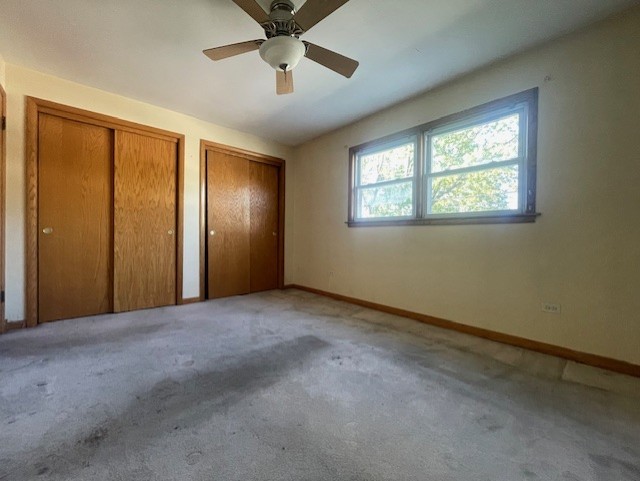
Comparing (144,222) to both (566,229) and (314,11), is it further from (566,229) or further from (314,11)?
(566,229)

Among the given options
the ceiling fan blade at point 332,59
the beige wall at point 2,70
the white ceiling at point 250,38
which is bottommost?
the ceiling fan blade at point 332,59

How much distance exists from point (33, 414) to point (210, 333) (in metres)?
1.26

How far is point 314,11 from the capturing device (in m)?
1.64

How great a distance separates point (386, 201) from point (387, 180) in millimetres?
270

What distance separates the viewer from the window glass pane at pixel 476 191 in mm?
2441

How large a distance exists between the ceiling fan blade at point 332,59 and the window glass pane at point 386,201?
60.7 inches

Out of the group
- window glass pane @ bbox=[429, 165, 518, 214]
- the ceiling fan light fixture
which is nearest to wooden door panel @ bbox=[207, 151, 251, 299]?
the ceiling fan light fixture

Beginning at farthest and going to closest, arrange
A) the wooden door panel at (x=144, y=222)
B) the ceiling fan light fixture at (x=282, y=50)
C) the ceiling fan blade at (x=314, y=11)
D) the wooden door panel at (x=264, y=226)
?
1. the wooden door panel at (x=264, y=226)
2. the wooden door panel at (x=144, y=222)
3. the ceiling fan light fixture at (x=282, y=50)
4. the ceiling fan blade at (x=314, y=11)

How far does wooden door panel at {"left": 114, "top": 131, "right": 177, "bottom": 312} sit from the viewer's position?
320cm

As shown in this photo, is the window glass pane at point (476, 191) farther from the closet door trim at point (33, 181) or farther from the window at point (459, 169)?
the closet door trim at point (33, 181)

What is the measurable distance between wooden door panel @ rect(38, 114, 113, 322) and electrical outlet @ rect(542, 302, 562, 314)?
4.47 m

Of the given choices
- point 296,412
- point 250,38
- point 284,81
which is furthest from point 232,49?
point 296,412

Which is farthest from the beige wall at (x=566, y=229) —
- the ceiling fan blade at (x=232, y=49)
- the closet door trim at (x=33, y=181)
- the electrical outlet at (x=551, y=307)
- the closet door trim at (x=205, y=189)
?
the closet door trim at (x=33, y=181)

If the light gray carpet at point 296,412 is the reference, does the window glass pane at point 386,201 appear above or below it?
above
